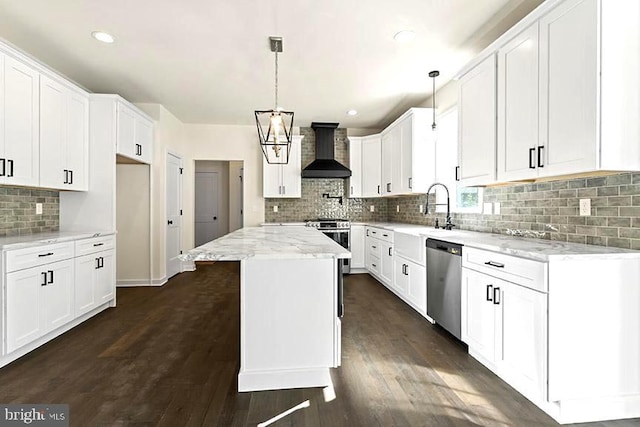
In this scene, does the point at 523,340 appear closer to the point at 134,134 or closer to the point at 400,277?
the point at 400,277

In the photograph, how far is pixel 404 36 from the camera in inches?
115

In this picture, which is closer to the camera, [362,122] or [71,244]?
[71,244]

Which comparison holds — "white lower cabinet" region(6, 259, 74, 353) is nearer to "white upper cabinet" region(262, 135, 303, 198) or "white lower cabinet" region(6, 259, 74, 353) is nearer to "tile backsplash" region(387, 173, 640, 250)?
"white upper cabinet" region(262, 135, 303, 198)

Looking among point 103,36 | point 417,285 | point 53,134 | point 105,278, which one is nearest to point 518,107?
point 417,285

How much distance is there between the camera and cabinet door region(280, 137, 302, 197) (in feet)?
19.5

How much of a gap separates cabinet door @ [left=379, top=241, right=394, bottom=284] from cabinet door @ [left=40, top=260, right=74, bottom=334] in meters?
3.50

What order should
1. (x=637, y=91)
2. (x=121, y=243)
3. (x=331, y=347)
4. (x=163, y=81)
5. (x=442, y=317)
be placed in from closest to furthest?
(x=637, y=91) → (x=331, y=347) → (x=442, y=317) → (x=163, y=81) → (x=121, y=243)

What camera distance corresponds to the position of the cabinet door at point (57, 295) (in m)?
2.75

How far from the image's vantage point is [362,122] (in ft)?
19.6

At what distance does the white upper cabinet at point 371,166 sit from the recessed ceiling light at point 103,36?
398cm

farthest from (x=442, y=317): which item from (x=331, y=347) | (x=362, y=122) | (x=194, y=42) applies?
(x=362, y=122)

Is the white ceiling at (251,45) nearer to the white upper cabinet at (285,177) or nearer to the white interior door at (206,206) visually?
the white upper cabinet at (285,177)

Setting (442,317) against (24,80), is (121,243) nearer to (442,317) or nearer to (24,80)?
(24,80)

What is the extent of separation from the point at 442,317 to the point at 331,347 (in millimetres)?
1332
